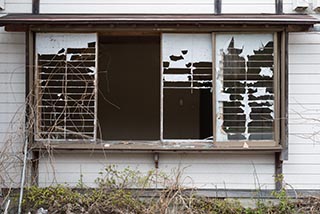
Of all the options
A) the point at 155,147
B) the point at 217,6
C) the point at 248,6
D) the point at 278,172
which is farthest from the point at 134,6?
the point at 278,172

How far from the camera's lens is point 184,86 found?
17.9 ft

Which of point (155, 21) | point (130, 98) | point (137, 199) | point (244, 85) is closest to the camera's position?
point (155, 21)

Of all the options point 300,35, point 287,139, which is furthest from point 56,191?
point 300,35

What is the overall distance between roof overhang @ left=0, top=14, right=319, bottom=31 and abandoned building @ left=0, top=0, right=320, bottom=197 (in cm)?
3

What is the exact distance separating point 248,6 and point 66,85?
251 centimetres

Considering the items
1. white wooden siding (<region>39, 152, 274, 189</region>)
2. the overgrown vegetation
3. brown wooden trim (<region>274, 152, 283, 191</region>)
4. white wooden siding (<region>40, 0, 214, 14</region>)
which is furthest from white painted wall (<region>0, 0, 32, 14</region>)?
brown wooden trim (<region>274, 152, 283, 191</region>)

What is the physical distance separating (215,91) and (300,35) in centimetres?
131

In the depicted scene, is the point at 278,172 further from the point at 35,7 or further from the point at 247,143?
the point at 35,7

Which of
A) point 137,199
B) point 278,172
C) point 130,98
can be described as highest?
point 130,98

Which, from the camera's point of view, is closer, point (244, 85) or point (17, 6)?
point (244, 85)

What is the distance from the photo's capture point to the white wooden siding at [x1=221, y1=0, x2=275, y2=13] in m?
5.39

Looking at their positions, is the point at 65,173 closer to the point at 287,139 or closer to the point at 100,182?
the point at 100,182

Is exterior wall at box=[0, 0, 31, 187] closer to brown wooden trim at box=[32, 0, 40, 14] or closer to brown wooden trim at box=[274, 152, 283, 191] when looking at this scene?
brown wooden trim at box=[32, 0, 40, 14]

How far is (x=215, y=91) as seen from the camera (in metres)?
5.25
